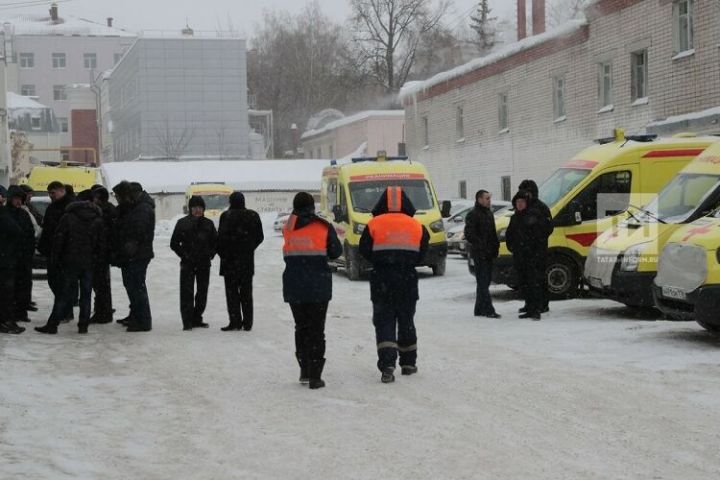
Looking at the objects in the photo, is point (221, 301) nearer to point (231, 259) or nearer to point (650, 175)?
point (231, 259)

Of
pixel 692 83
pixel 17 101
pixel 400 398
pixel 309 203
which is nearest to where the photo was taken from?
pixel 400 398

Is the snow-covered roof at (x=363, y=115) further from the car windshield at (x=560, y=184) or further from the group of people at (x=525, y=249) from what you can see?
the group of people at (x=525, y=249)

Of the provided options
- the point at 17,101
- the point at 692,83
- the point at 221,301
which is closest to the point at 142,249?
the point at 221,301

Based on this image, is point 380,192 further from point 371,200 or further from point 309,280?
point 309,280

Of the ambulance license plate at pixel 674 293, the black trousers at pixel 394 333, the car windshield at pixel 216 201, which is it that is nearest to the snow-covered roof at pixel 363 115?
the car windshield at pixel 216 201

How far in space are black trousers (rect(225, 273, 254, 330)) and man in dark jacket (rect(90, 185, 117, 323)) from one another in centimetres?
169

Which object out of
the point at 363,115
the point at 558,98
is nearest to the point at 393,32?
the point at 363,115

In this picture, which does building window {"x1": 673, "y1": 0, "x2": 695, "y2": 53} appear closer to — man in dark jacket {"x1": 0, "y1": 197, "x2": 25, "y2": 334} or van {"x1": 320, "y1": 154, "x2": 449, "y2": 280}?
van {"x1": 320, "y1": 154, "x2": 449, "y2": 280}

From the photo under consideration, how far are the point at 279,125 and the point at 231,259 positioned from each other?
266 feet

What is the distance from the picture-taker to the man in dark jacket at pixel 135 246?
46.8ft

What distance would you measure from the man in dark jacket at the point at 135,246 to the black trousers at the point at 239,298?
3.51 ft

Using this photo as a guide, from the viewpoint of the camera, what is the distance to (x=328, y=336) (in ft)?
44.7

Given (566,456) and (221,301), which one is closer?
(566,456)

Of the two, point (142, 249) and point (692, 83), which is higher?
point (692, 83)
